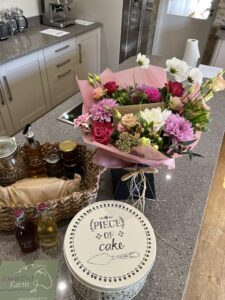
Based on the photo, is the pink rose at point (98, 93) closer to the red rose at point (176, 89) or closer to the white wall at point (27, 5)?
the red rose at point (176, 89)

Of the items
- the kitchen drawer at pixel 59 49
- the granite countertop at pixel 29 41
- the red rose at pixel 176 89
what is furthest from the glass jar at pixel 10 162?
the kitchen drawer at pixel 59 49

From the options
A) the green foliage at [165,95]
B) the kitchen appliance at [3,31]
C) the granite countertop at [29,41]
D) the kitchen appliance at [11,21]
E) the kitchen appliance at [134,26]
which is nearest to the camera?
the green foliage at [165,95]

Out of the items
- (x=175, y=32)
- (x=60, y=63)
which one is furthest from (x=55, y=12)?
(x=175, y=32)

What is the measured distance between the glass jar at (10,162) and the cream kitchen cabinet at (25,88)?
1.42 m

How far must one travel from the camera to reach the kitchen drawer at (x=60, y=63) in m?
2.28

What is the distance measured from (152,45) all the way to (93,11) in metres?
1.22

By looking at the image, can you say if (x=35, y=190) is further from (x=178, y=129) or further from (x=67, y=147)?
(x=178, y=129)

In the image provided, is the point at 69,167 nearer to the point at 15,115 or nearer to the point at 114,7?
the point at 15,115

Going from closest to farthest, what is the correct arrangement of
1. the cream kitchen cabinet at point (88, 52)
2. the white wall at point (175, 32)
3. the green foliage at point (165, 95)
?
the green foliage at point (165, 95), the cream kitchen cabinet at point (88, 52), the white wall at point (175, 32)

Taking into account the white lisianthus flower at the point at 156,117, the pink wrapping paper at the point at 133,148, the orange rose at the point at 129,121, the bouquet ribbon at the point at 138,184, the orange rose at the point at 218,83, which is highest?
the orange rose at the point at 218,83

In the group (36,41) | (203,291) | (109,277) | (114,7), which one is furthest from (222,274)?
(114,7)

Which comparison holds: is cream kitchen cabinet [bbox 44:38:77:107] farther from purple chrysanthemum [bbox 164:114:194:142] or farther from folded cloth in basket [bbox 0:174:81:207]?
purple chrysanthemum [bbox 164:114:194:142]

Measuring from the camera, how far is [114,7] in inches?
104

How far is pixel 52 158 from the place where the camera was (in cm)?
72
